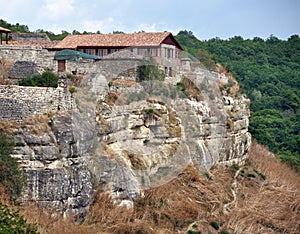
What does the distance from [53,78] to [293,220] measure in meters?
14.5

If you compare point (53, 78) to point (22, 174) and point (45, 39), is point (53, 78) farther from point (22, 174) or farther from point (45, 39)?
point (45, 39)

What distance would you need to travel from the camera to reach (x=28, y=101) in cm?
2316

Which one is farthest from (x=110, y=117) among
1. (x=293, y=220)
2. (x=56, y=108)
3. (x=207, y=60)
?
(x=207, y=60)

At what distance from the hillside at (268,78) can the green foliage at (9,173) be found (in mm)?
21878

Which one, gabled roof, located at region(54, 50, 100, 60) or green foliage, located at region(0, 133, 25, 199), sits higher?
gabled roof, located at region(54, 50, 100, 60)

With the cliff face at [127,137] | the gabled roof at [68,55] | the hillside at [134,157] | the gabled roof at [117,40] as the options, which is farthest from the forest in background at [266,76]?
the gabled roof at [68,55]

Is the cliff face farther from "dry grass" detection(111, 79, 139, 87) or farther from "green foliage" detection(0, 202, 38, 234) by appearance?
"green foliage" detection(0, 202, 38, 234)

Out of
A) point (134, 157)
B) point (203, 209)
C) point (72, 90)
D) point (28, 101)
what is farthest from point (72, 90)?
point (203, 209)

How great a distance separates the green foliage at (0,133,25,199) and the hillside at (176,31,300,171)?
21878 mm

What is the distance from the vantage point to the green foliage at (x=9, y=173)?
21.8 meters

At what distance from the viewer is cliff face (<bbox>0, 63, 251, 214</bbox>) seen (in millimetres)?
22703

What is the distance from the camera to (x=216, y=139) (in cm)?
3681

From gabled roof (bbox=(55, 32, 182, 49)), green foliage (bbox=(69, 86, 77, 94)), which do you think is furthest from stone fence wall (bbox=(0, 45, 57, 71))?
gabled roof (bbox=(55, 32, 182, 49))

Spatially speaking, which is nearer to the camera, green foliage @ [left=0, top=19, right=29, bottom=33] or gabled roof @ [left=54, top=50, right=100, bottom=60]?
gabled roof @ [left=54, top=50, right=100, bottom=60]
